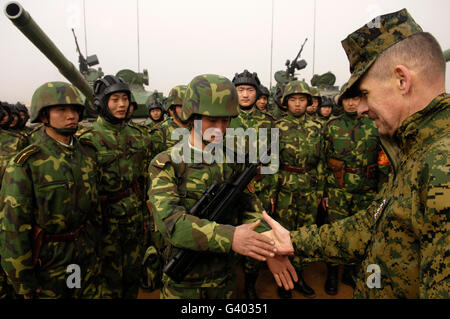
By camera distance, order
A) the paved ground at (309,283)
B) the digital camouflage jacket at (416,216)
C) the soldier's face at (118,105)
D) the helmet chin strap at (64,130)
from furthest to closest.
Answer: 1. the paved ground at (309,283)
2. the soldier's face at (118,105)
3. the helmet chin strap at (64,130)
4. the digital camouflage jacket at (416,216)

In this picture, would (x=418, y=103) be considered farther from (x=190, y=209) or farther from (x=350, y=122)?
(x=350, y=122)

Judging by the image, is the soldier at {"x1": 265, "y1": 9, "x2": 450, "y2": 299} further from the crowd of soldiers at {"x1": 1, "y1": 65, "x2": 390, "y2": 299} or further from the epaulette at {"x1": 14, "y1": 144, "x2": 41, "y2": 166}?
the epaulette at {"x1": 14, "y1": 144, "x2": 41, "y2": 166}

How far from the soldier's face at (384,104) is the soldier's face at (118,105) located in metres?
3.28

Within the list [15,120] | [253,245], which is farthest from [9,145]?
[253,245]

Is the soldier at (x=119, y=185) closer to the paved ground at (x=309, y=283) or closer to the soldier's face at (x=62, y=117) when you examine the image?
the soldier's face at (x=62, y=117)

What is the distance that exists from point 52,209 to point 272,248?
2.02 meters

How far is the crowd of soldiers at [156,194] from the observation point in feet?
6.44

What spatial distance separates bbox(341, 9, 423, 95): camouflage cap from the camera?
51.1 inches

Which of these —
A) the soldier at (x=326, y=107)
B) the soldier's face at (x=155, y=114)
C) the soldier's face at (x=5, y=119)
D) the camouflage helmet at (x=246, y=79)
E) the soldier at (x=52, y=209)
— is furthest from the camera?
the soldier at (x=326, y=107)

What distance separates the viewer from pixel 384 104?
51.4 inches

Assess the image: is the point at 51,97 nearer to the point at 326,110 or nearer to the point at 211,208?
the point at 211,208

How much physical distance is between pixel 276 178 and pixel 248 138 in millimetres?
960

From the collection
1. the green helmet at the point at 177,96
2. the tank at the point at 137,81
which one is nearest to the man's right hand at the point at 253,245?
the green helmet at the point at 177,96

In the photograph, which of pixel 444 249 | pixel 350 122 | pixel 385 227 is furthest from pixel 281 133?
pixel 444 249
